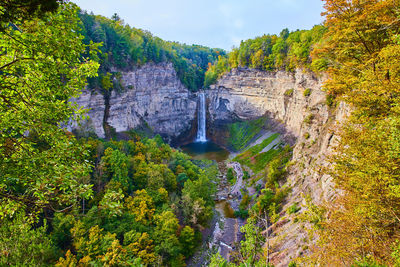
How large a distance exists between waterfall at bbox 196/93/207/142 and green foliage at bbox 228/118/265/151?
9650 mm

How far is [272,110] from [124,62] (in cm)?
3722

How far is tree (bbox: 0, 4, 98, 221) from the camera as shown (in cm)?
434

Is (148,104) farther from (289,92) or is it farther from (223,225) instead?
(223,225)

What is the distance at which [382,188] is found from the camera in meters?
7.01

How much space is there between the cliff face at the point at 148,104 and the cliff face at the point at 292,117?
10.5m

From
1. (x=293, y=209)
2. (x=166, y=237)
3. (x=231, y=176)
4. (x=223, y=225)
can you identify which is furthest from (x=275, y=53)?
(x=166, y=237)

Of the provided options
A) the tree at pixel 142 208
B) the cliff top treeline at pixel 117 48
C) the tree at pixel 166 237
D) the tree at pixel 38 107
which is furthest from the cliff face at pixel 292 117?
the cliff top treeline at pixel 117 48

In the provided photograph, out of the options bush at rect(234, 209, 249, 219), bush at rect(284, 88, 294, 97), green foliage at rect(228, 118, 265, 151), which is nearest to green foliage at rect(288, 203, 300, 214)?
bush at rect(234, 209, 249, 219)

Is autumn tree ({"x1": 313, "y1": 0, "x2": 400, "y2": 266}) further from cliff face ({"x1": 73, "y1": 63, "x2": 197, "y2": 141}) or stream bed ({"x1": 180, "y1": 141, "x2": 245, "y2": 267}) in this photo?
cliff face ({"x1": 73, "y1": 63, "x2": 197, "y2": 141})

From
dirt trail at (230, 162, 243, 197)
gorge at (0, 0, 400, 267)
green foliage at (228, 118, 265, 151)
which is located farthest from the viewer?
green foliage at (228, 118, 265, 151)

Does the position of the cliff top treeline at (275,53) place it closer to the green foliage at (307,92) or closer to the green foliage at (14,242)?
the green foliage at (307,92)

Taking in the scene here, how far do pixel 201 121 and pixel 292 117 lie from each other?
3040 cm

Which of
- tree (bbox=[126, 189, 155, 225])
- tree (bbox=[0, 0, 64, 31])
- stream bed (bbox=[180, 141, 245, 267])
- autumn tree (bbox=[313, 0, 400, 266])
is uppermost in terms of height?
tree (bbox=[0, 0, 64, 31])

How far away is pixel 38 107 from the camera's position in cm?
467
